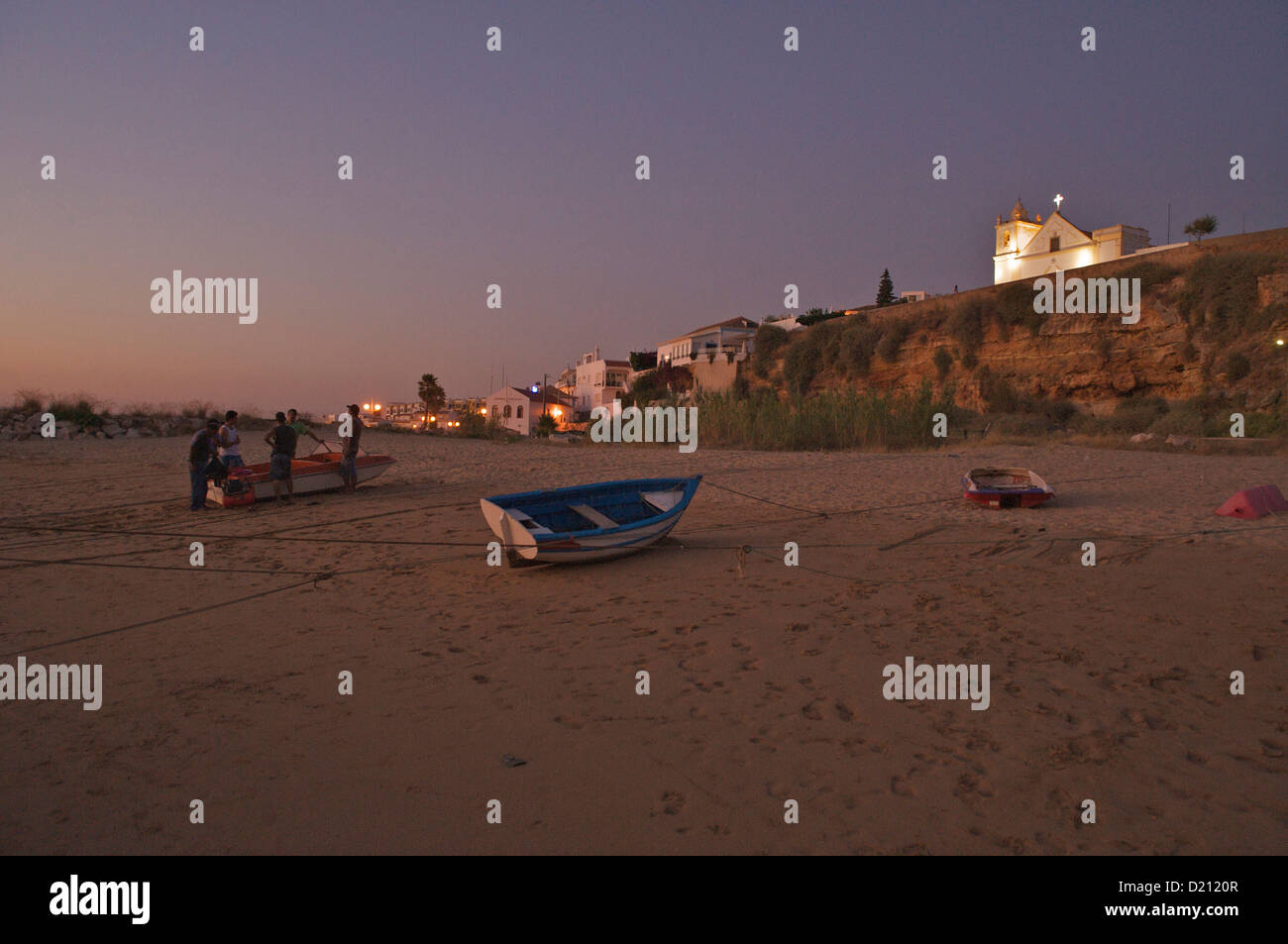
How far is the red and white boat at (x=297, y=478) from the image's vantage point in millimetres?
13734

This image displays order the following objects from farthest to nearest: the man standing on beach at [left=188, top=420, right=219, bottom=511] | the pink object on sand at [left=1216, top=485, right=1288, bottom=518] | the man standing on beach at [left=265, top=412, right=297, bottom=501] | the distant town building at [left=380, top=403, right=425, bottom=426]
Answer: the distant town building at [left=380, top=403, right=425, bottom=426], the man standing on beach at [left=265, top=412, right=297, bottom=501], the man standing on beach at [left=188, top=420, right=219, bottom=511], the pink object on sand at [left=1216, top=485, right=1288, bottom=518]

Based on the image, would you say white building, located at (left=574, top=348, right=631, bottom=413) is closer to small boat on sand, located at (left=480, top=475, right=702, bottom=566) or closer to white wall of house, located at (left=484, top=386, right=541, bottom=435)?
white wall of house, located at (left=484, top=386, right=541, bottom=435)

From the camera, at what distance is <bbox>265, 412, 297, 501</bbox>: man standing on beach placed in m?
13.7

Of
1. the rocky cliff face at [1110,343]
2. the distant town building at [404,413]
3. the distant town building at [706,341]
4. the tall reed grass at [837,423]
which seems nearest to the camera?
the tall reed grass at [837,423]

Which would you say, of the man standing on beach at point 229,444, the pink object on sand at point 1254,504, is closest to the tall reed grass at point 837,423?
the pink object on sand at point 1254,504

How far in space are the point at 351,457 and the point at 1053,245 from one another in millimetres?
45750

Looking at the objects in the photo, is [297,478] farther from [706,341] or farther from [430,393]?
[430,393]

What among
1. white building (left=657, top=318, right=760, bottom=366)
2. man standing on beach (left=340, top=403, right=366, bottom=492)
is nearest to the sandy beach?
man standing on beach (left=340, top=403, right=366, bottom=492)

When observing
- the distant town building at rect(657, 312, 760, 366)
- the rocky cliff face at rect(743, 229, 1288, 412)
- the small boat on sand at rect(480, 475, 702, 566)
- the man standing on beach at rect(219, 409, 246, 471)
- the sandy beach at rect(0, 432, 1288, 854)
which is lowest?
the sandy beach at rect(0, 432, 1288, 854)

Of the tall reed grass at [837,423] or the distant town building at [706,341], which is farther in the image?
the distant town building at [706,341]

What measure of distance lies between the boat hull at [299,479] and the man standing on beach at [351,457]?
0.12 m

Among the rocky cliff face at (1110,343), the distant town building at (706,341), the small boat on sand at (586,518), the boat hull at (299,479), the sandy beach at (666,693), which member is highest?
the distant town building at (706,341)

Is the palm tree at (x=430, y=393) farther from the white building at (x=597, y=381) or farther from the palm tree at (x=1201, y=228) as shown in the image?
the palm tree at (x=1201, y=228)

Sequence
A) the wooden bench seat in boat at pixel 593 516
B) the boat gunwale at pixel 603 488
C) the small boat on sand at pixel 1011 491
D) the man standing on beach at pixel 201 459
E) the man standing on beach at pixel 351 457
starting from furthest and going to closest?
1. the man standing on beach at pixel 351 457
2. the man standing on beach at pixel 201 459
3. the small boat on sand at pixel 1011 491
4. the wooden bench seat in boat at pixel 593 516
5. the boat gunwale at pixel 603 488
